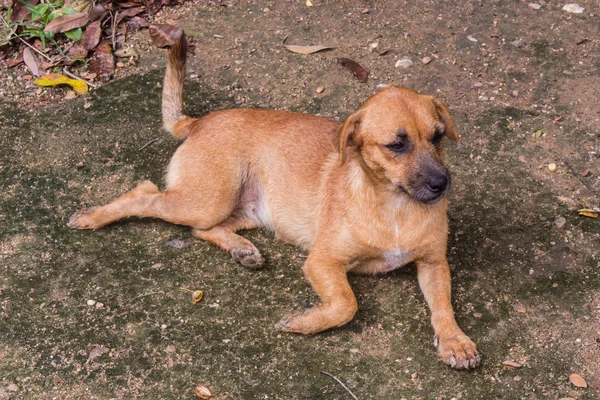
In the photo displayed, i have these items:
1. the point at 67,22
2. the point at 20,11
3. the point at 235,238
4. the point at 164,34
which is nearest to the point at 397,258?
the point at 235,238

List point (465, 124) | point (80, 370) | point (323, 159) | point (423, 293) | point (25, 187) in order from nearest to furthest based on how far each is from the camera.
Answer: point (80, 370) < point (423, 293) < point (323, 159) < point (25, 187) < point (465, 124)

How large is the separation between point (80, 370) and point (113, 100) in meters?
3.23

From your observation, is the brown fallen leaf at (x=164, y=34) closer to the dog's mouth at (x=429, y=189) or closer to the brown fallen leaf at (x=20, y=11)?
the brown fallen leaf at (x=20, y=11)

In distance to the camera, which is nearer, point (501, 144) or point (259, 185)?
point (259, 185)

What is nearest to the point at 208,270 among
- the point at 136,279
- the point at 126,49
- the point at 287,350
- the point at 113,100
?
the point at 136,279

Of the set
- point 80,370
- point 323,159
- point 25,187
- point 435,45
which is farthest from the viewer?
point 435,45

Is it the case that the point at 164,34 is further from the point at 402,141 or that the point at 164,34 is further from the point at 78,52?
the point at 402,141

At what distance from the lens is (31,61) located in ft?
25.3

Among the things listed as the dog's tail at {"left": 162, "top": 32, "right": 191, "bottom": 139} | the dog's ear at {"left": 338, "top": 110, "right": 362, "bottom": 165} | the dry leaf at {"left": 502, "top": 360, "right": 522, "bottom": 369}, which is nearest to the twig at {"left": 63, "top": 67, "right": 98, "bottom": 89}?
the dog's tail at {"left": 162, "top": 32, "right": 191, "bottom": 139}

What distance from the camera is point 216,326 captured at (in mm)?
5164

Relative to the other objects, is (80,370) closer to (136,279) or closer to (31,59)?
(136,279)

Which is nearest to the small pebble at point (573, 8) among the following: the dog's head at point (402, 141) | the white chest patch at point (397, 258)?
the dog's head at point (402, 141)

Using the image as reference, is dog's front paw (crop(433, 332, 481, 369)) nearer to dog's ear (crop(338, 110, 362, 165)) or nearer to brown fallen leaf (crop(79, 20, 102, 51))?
dog's ear (crop(338, 110, 362, 165))

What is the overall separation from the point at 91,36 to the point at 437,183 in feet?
14.9
